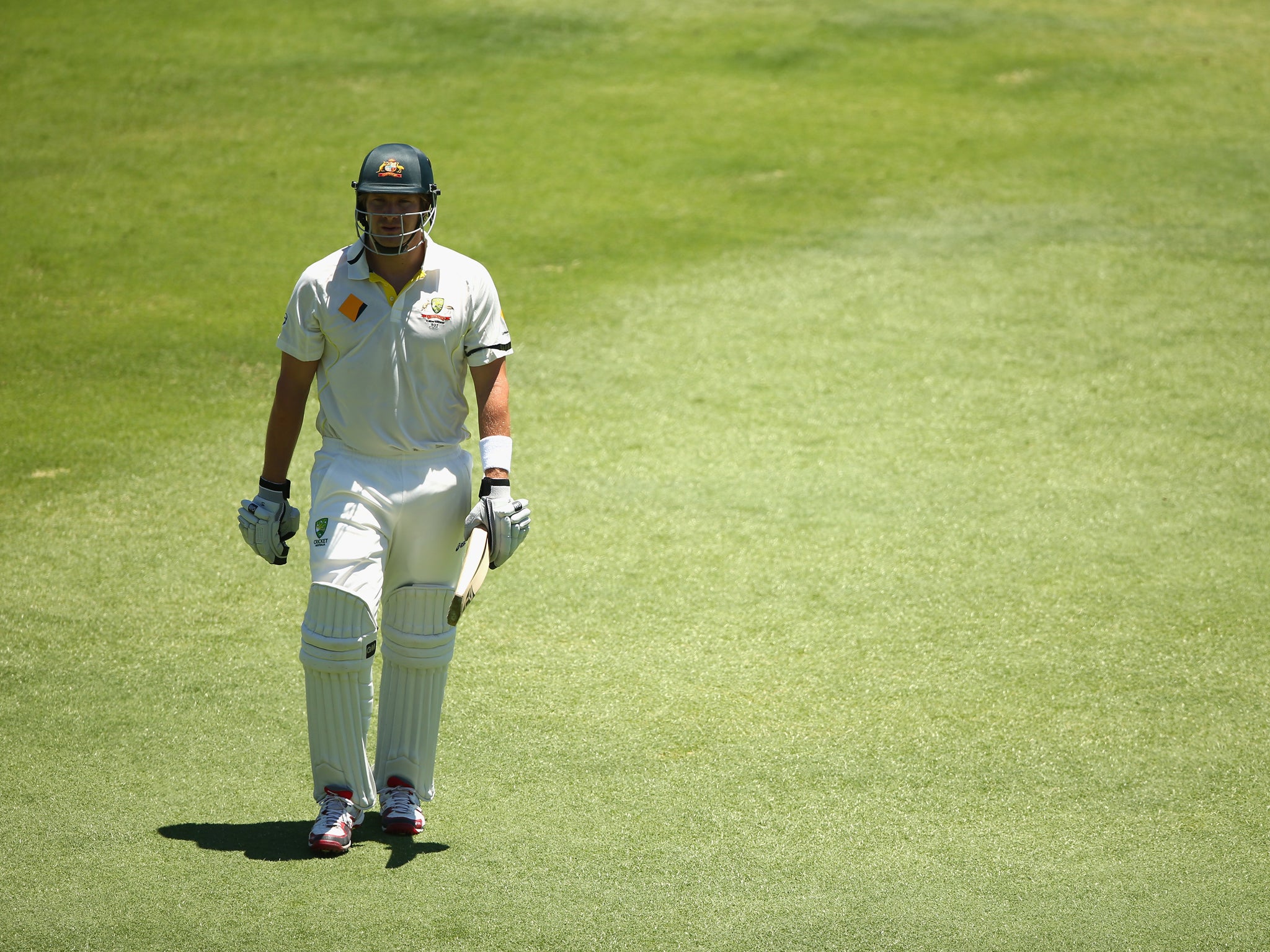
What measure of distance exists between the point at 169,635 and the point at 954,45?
1042 centimetres

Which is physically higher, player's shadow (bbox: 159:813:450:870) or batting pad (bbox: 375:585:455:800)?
batting pad (bbox: 375:585:455:800)

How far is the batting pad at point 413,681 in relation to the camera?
405 centimetres

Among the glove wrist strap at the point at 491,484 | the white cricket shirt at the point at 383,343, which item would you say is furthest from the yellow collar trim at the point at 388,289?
the glove wrist strap at the point at 491,484

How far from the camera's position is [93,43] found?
41.3 feet

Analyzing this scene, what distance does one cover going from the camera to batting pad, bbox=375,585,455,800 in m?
4.05

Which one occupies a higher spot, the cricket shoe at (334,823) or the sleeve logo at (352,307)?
the sleeve logo at (352,307)

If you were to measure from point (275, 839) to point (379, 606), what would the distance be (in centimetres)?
82

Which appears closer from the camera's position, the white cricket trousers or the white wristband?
the white cricket trousers

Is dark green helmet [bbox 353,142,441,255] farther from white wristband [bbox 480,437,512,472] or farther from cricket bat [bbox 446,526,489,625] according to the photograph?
cricket bat [bbox 446,526,489,625]

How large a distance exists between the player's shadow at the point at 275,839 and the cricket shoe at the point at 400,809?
1.2 inches

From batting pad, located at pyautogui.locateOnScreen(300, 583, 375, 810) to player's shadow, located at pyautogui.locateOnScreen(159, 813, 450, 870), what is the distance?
143mm

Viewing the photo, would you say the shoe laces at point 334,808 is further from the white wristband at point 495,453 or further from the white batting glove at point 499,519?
the white wristband at point 495,453

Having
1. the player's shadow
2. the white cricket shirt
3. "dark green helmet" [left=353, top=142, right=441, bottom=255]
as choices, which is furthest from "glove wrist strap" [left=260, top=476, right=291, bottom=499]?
the player's shadow

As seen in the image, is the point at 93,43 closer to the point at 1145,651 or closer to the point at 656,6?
the point at 656,6
